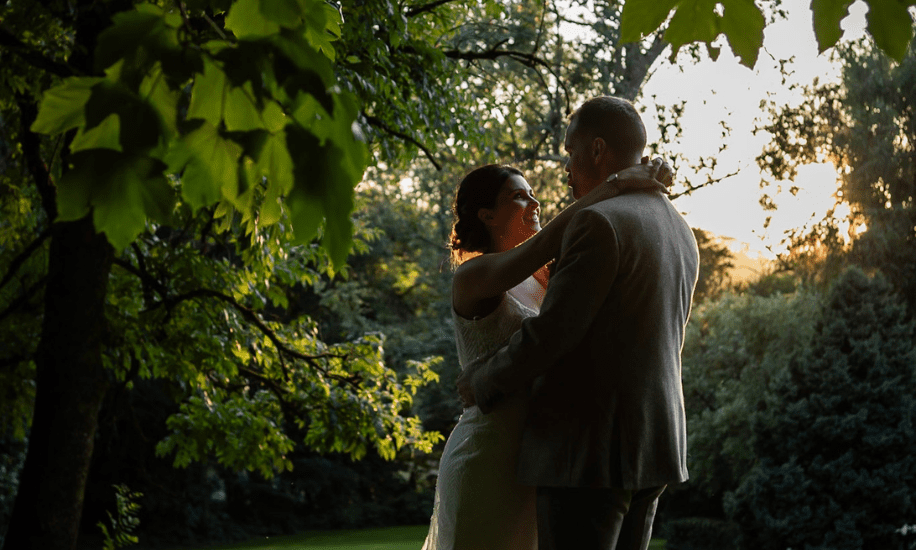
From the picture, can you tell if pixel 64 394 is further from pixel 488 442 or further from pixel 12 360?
pixel 488 442

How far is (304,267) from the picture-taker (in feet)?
30.6

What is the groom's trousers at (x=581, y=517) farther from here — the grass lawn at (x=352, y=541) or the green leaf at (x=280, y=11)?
the grass lawn at (x=352, y=541)

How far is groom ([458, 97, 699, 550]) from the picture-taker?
2.38 m

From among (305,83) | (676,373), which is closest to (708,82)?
Result: (676,373)

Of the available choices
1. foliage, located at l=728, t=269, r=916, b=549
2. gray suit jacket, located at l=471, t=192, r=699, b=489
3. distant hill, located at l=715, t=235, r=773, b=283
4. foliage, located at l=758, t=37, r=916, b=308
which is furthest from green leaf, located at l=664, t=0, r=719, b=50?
distant hill, located at l=715, t=235, r=773, b=283

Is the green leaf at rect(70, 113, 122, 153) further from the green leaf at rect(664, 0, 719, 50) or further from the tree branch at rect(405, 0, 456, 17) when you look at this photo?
the tree branch at rect(405, 0, 456, 17)

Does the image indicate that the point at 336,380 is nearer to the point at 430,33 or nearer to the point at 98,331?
the point at 98,331

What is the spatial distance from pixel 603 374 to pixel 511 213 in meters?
0.96

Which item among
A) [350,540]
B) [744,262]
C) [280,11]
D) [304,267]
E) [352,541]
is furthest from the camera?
[744,262]

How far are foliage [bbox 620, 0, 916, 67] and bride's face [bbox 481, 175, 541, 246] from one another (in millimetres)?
1280

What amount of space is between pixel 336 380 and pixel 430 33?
3.61m

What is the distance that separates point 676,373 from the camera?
2562 mm

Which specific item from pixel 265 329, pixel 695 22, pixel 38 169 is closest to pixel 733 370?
pixel 265 329

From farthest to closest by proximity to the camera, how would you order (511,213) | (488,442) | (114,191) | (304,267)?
(304,267), (511,213), (488,442), (114,191)
